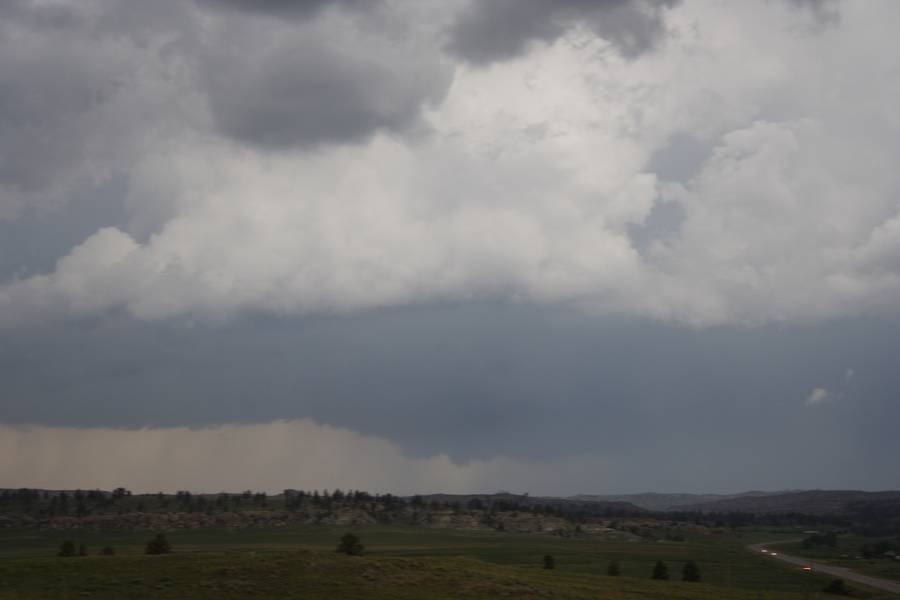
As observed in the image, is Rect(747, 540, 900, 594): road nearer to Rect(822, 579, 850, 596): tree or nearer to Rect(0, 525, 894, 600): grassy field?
Rect(0, 525, 894, 600): grassy field

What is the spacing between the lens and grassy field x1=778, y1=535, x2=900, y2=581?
114688 millimetres

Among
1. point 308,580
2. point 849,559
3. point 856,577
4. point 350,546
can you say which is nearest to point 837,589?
point 856,577

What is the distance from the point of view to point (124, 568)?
5694 cm

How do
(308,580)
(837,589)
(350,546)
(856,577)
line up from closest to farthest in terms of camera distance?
(308,580)
(350,546)
(837,589)
(856,577)

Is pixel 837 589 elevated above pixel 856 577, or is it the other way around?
pixel 837 589

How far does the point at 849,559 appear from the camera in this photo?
143875 millimetres

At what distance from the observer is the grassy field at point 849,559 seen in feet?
376

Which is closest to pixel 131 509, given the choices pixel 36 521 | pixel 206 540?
pixel 36 521

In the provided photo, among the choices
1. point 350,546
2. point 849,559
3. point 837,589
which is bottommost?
point 849,559

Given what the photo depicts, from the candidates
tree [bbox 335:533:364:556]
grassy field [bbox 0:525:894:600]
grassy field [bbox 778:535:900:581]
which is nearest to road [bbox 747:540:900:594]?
grassy field [bbox 778:535:900:581]

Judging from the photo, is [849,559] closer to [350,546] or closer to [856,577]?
[856,577]

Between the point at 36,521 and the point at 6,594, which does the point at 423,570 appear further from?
the point at 36,521

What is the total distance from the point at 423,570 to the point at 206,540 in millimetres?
102463

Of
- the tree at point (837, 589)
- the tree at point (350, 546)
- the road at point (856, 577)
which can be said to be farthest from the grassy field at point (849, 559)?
the tree at point (350, 546)
